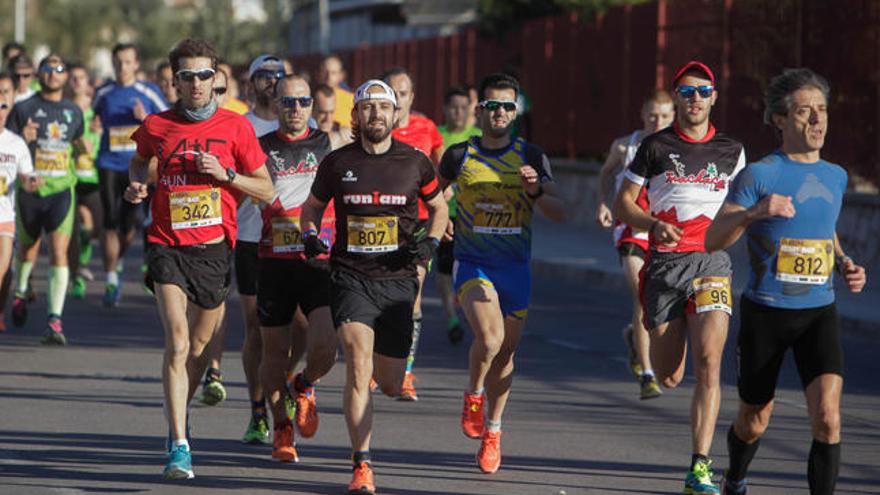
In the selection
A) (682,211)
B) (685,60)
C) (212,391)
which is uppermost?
(685,60)

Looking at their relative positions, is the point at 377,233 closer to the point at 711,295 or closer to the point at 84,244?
the point at 711,295

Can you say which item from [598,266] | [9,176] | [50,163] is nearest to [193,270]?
[9,176]

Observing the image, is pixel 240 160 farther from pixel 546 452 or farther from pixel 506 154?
pixel 546 452

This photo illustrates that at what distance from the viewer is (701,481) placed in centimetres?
823

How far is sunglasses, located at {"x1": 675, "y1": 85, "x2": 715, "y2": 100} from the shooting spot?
349 inches

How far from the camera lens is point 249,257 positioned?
10.3m

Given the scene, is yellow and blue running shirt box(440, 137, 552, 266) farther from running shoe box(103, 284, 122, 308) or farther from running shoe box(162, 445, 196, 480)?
running shoe box(103, 284, 122, 308)

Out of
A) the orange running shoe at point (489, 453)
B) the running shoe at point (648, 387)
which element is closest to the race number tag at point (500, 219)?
the orange running shoe at point (489, 453)

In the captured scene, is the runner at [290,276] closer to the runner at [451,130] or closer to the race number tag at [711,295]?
the race number tag at [711,295]

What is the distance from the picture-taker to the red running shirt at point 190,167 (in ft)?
29.2

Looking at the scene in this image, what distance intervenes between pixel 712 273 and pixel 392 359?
5.12 feet

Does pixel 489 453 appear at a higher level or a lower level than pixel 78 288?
higher

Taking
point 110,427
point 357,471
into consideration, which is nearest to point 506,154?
point 357,471

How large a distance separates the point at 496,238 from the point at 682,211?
1.03 m
